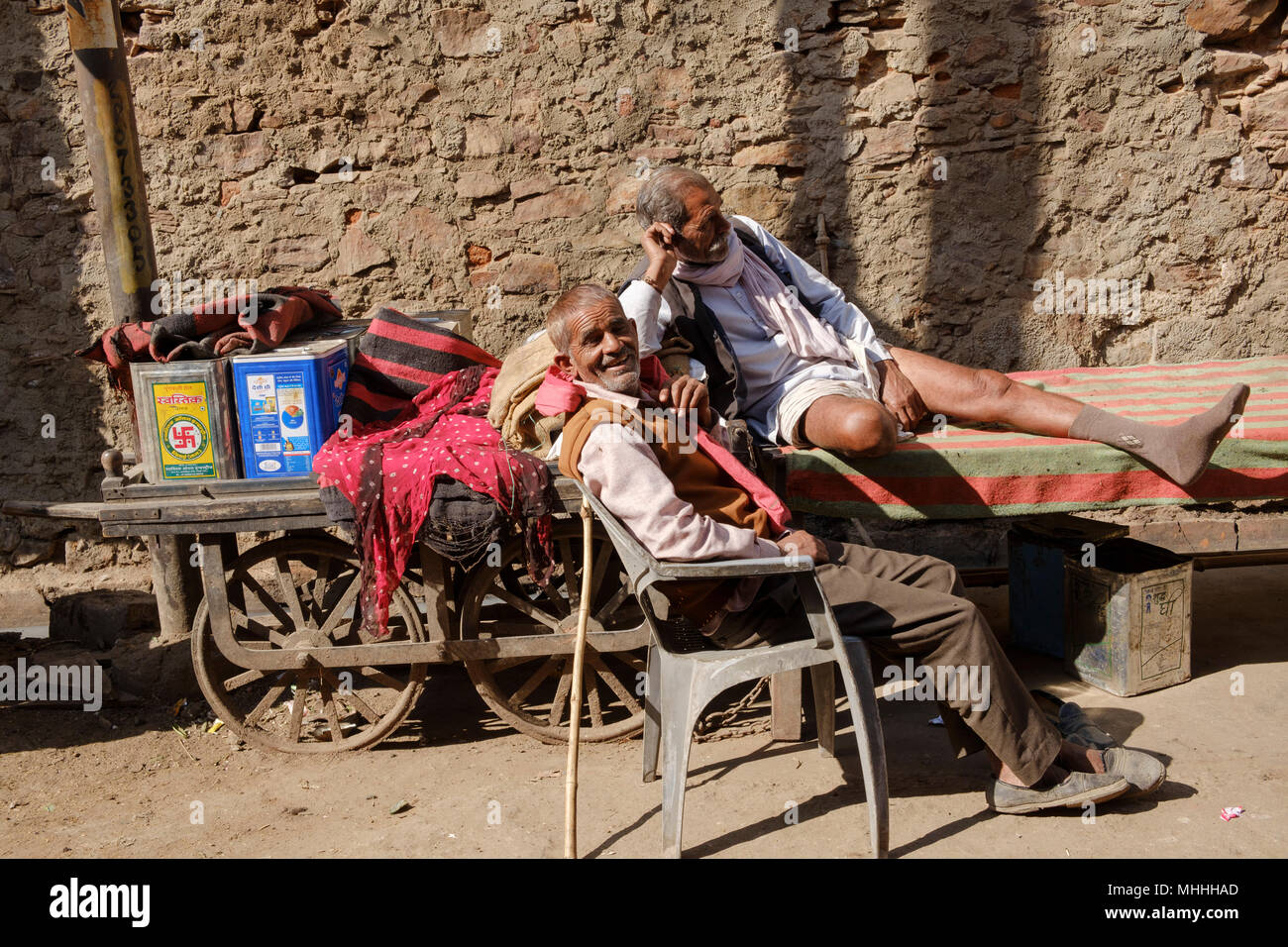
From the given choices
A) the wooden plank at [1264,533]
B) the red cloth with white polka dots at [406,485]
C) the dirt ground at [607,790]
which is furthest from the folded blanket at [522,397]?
the wooden plank at [1264,533]

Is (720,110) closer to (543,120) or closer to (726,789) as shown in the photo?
(543,120)

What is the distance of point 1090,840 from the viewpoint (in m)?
2.91

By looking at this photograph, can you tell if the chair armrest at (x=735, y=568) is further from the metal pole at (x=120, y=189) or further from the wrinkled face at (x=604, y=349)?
the metal pole at (x=120, y=189)

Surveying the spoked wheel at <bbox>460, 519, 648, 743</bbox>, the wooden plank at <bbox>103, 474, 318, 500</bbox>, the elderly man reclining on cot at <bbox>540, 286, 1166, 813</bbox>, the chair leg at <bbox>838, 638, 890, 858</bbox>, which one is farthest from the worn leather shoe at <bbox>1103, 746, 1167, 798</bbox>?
the wooden plank at <bbox>103, 474, 318, 500</bbox>

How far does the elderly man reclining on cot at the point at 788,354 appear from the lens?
368cm

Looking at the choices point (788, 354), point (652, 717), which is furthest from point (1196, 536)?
point (652, 717)

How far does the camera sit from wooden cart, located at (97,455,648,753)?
3.54 metres

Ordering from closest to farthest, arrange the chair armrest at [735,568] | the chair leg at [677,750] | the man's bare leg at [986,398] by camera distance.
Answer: the chair armrest at [735,568] < the chair leg at [677,750] < the man's bare leg at [986,398]

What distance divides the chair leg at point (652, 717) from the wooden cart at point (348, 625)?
28cm

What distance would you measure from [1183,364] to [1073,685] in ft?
5.43

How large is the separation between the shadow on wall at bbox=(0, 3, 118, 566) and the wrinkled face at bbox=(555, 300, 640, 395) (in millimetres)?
2644

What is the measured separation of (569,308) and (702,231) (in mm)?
944

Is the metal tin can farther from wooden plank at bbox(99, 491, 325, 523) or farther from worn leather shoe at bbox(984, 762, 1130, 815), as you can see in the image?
worn leather shoe at bbox(984, 762, 1130, 815)

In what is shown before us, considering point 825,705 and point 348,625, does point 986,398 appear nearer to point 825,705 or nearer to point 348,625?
point 825,705
